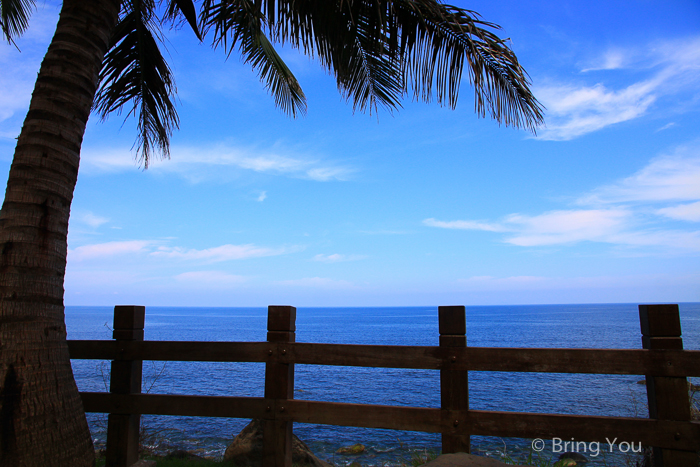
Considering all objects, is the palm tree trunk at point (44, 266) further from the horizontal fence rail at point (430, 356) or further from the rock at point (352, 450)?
the rock at point (352, 450)

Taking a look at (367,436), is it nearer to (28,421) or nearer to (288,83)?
(288,83)

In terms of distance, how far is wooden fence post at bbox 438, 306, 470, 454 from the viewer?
12.4ft

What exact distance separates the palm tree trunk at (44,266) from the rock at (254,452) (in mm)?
4138

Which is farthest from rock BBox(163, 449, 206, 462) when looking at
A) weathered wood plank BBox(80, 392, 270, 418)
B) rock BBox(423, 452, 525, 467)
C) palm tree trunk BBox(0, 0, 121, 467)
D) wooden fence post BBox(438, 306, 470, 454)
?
rock BBox(423, 452, 525, 467)

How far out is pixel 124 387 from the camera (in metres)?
4.39

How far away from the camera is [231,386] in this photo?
27484 mm

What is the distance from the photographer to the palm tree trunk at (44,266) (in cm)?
335

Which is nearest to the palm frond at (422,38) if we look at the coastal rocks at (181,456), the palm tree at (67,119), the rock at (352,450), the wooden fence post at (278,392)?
the palm tree at (67,119)

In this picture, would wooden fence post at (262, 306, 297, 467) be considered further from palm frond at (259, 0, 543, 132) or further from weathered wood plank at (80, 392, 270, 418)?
palm frond at (259, 0, 543, 132)

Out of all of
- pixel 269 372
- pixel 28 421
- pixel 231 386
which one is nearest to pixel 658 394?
pixel 269 372

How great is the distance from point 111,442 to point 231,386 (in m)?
24.9

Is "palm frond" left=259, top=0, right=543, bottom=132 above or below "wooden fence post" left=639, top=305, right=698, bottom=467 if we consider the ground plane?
above

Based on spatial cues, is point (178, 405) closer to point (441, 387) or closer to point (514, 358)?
point (441, 387)

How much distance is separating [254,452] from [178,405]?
4.27 meters
